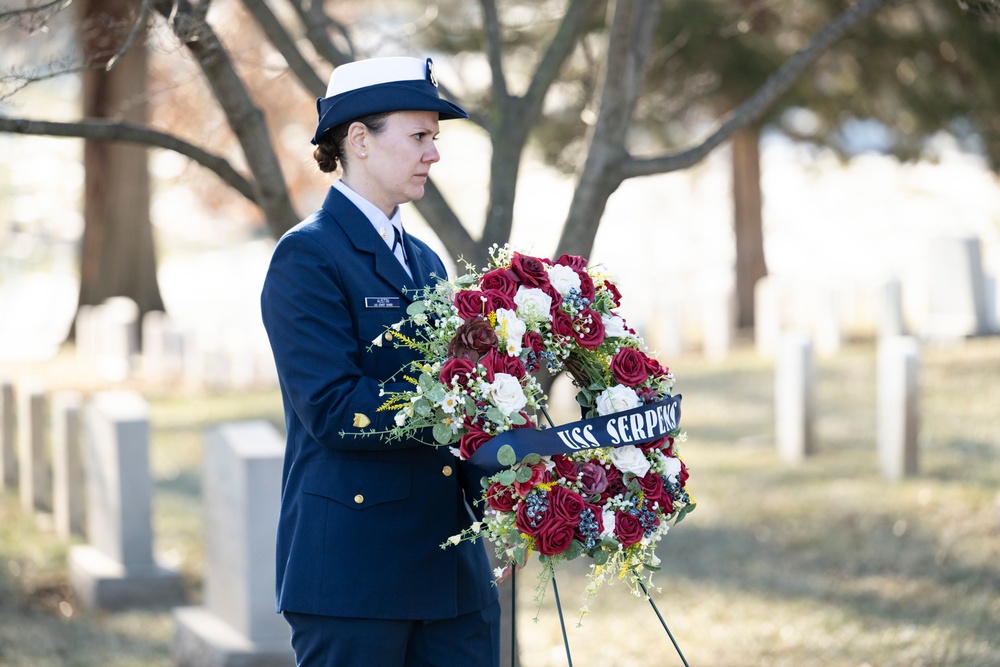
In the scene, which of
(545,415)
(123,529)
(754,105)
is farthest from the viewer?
(123,529)

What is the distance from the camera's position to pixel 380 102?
2.94m

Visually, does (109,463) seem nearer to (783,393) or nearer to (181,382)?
(783,393)

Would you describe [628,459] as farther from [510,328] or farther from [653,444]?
[510,328]

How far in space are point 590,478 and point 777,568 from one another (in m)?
4.53

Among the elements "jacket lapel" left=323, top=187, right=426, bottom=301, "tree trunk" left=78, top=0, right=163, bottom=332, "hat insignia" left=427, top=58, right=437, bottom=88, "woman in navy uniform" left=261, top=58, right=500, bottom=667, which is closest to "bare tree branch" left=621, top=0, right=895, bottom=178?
"hat insignia" left=427, top=58, right=437, bottom=88

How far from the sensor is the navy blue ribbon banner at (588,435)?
2.67 meters

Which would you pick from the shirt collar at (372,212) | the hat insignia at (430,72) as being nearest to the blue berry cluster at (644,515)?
the shirt collar at (372,212)

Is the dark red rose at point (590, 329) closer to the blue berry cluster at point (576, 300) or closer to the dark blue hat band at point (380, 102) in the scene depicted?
the blue berry cluster at point (576, 300)

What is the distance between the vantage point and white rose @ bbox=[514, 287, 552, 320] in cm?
279

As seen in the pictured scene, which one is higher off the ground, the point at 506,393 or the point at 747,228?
the point at 747,228

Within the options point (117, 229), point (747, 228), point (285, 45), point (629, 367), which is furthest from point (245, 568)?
point (117, 229)

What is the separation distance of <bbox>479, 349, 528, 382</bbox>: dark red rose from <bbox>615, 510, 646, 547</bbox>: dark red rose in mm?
408

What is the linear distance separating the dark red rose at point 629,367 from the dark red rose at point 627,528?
1.03ft

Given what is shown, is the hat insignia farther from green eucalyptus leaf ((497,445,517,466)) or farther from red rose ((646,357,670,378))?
green eucalyptus leaf ((497,445,517,466))
